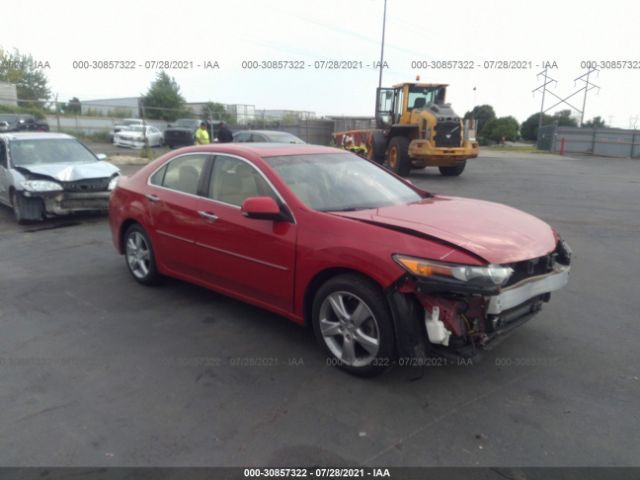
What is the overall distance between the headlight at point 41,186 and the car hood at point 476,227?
652 centimetres

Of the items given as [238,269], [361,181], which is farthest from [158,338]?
[361,181]

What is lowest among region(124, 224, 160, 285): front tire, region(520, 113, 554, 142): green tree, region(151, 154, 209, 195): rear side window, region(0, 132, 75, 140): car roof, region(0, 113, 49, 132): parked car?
region(124, 224, 160, 285): front tire

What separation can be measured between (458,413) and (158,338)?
8.06 ft

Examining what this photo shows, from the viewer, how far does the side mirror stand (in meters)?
3.77

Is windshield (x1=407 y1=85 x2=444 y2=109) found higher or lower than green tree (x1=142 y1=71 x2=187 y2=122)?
lower

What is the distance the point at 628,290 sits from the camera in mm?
5344

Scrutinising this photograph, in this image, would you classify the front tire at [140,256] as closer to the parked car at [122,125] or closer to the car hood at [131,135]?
the car hood at [131,135]

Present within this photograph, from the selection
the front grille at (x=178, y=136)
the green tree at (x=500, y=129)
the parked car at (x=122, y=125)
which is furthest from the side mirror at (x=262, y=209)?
the green tree at (x=500, y=129)

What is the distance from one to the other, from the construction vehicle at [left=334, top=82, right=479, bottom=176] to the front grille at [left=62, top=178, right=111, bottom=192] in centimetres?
933

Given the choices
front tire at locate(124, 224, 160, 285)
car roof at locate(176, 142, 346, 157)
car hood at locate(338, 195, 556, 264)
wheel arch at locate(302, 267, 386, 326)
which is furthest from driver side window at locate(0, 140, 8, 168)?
car hood at locate(338, 195, 556, 264)

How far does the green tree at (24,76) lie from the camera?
48.4 m

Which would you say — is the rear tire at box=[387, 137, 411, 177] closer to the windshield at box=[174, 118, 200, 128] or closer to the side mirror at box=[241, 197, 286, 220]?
the side mirror at box=[241, 197, 286, 220]

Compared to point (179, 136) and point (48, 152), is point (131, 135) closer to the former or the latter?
point (179, 136)

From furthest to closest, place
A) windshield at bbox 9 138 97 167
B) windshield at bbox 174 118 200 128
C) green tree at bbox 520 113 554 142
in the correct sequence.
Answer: green tree at bbox 520 113 554 142, windshield at bbox 174 118 200 128, windshield at bbox 9 138 97 167
